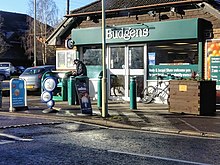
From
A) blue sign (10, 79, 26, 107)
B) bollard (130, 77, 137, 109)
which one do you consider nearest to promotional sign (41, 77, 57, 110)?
blue sign (10, 79, 26, 107)

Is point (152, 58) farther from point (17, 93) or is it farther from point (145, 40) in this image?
point (17, 93)

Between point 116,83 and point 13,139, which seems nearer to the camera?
point 13,139

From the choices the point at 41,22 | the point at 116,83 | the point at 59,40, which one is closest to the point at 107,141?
the point at 116,83

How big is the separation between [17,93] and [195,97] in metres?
6.49

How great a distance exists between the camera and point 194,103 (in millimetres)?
13672

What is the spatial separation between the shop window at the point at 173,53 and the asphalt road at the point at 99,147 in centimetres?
623

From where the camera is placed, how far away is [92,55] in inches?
778

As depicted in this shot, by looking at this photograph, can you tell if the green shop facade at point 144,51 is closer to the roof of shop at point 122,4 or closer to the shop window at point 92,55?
the shop window at point 92,55

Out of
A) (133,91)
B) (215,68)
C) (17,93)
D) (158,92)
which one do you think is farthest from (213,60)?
(17,93)

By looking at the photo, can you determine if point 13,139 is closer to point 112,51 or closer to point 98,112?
point 98,112

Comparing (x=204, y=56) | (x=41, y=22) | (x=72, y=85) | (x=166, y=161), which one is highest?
(x=41, y=22)

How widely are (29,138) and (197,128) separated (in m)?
4.51

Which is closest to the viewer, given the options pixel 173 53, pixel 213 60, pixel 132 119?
pixel 132 119

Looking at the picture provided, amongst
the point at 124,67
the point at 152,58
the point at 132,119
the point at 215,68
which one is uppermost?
the point at 152,58
